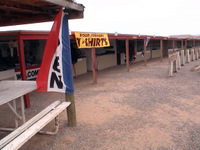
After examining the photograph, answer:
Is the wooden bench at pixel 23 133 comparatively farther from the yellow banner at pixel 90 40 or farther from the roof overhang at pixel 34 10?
the yellow banner at pixel 90 40

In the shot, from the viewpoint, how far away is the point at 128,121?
442 centimetres

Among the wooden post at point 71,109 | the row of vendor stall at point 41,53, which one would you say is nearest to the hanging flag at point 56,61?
the wooden post at point 71,109

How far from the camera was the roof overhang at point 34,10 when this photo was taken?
326 centimetres

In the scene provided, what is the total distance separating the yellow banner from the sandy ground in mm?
1995

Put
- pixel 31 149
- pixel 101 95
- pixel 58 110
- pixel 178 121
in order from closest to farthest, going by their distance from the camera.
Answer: pixel 31 149
pixel 58 110
pixel 178 121
pixel 101 95

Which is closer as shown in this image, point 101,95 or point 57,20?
point 57,20

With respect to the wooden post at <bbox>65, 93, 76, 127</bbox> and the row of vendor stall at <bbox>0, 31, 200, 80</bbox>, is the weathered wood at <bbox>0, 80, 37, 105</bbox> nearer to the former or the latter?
the wooden post at <bbox>65, 93, 76, 127</bbox>

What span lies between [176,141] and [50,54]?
8.98 ft

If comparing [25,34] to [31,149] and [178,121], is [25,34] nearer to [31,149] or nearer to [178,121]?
[31,149]

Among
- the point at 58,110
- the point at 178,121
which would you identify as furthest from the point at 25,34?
the point at 178,121

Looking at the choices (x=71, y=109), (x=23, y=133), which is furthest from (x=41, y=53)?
(x=23, y=133)

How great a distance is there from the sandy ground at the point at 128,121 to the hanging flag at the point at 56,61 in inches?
40.4

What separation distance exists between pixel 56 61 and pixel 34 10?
115 cm

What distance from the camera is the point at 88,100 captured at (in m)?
6.28
